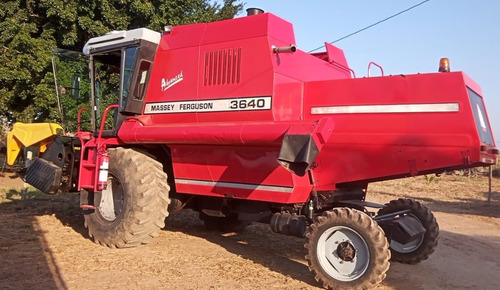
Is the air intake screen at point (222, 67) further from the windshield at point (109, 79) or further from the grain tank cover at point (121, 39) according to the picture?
the windshield at point (109, 79)

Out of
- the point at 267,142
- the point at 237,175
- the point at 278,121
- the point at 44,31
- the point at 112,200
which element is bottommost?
the point at 112,200

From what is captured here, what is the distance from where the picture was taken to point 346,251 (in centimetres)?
450

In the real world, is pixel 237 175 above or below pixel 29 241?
above

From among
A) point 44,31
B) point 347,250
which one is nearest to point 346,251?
point 347,250

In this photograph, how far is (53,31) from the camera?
13.4 meters

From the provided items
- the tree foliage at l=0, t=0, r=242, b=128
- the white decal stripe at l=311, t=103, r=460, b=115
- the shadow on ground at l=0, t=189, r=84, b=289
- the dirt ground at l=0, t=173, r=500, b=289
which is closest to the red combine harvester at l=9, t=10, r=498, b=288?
the white decal stripe at l=311, t=103, r=460, b=115

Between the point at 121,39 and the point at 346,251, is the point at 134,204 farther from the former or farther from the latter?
the point at 346,251

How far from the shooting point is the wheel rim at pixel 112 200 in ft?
21.1

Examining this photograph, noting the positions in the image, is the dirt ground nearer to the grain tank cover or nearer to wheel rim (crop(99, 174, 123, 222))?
wheel rim (crop(99, 174, 123, 222))

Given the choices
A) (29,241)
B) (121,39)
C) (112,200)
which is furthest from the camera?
(112,200)

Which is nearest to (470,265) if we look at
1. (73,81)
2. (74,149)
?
(74,149)

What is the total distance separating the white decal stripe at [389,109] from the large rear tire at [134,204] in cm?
247

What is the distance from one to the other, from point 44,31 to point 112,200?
904 cm

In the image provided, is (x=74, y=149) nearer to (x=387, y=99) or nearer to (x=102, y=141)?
(x=102, y=141)
